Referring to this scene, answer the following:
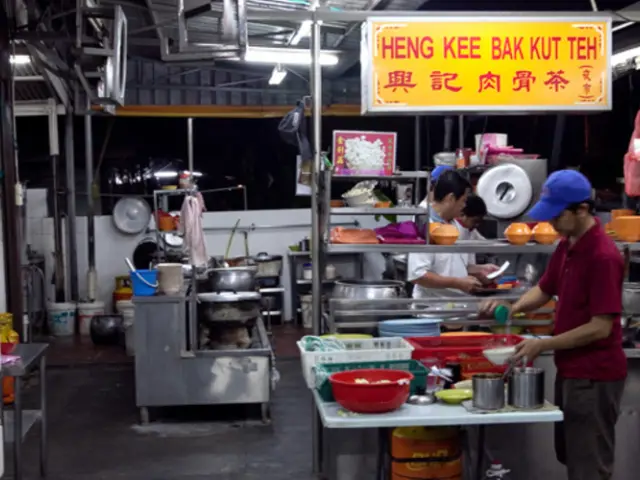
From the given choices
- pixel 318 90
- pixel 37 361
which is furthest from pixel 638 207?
pixel 37 361

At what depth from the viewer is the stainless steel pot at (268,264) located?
9.91 metres

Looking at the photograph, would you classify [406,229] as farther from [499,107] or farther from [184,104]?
[184,104]

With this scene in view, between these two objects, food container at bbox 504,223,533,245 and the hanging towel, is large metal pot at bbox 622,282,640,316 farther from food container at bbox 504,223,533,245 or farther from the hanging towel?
the hanging towel

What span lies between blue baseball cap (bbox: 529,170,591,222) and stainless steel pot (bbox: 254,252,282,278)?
6.91 metres

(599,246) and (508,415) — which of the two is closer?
(508,415)

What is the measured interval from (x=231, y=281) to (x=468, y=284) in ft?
8.35

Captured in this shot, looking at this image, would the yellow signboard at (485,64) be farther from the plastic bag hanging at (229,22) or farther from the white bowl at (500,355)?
the white bowl at (500,355)

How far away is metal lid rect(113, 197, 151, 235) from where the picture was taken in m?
9.94

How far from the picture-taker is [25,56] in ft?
27.2

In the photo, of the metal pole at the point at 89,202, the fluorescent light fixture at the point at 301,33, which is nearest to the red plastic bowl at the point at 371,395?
the fluorescent light fixture at the point at 301,33

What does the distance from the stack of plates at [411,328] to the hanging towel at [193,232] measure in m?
4.12

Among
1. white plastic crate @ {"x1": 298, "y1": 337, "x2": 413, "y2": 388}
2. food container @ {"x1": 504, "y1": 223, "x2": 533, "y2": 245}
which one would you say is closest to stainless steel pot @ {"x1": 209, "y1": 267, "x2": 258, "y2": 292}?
food container @ {"x1": 504, "y1": 223, "x2": 533, "y2": 245}

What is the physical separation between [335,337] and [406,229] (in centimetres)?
97

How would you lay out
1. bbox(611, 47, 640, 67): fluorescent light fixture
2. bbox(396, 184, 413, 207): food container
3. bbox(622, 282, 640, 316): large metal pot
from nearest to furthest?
bbox(622, 282, 640, 316): large metal pot < bbox(396, 184, 413, 207): food container < bbox(611, 47, 640, 67): fluorescent light fixture
